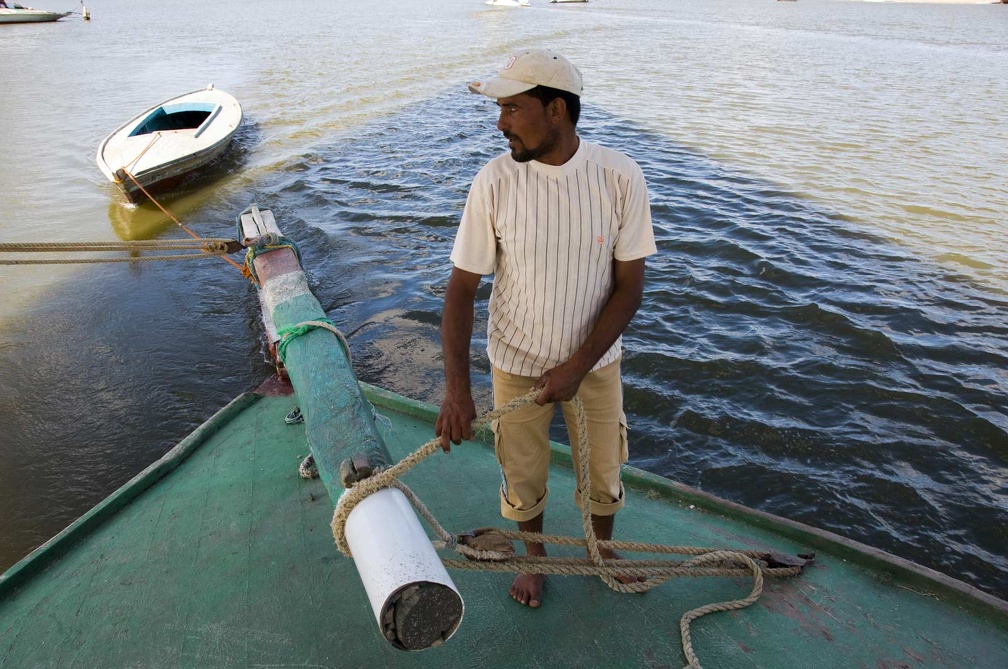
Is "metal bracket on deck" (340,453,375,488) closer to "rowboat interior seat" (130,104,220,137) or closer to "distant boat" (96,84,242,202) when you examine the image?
"distant boat" (96,84,242,202)

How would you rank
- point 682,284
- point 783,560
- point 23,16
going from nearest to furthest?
point 783,560 → point 682,284 → point 23,16

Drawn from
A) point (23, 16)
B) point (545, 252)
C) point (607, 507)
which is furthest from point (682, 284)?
point (23, 16)

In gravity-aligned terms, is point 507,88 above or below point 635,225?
above

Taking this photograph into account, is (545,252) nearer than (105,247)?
Yes

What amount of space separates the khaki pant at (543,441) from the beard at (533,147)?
73cm

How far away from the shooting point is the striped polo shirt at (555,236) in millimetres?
1894

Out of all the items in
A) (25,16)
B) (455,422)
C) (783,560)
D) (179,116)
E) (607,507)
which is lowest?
(25,16)

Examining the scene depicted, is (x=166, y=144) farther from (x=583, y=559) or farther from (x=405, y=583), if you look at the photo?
(x=405, y=583)

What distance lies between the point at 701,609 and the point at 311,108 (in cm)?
1455

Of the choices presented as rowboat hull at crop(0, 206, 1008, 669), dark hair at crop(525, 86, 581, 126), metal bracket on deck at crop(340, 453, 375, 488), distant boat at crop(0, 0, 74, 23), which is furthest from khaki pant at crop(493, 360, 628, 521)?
distant boat at crop(0, 0, 74, 23)

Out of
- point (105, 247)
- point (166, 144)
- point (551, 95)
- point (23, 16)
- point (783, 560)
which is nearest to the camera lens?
point (551, 95)

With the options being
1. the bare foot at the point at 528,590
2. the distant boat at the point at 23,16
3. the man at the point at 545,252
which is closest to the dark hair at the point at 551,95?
the man at the point at 545,252

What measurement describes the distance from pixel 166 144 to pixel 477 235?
1010 centimetres

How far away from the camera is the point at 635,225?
1.95 metres
